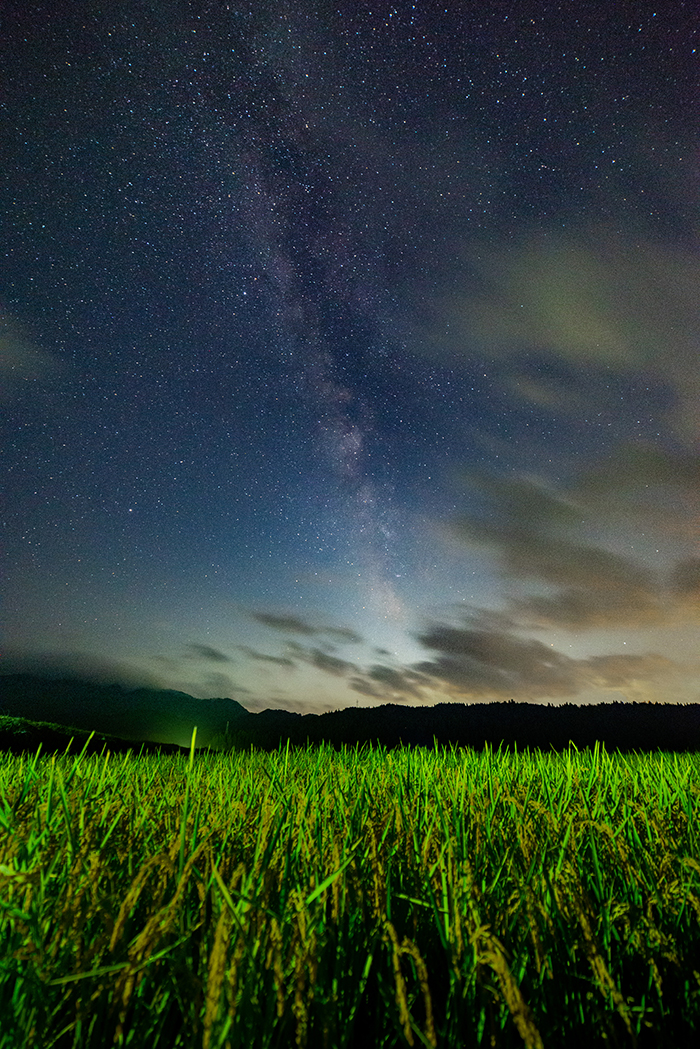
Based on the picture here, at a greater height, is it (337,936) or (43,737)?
(43,737)

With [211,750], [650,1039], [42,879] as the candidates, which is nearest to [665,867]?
[650,1039]

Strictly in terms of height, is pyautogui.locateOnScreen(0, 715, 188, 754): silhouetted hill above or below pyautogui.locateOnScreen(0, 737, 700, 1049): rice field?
above

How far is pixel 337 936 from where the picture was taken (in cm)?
128

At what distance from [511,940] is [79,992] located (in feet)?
3.21

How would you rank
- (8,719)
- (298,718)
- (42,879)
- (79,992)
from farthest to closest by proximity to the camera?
(298,718) < (8,719) < (42,879) < (79,992)

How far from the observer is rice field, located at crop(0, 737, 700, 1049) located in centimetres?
98

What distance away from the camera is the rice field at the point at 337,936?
982mm

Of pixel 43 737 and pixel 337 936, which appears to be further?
pixel 43 737

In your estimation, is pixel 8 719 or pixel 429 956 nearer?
pixel 429 956

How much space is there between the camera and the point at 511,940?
140cm

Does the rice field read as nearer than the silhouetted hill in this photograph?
Yes

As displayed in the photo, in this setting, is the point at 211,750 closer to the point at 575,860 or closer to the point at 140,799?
the point at 140,799

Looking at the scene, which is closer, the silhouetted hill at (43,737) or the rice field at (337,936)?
the rice field at (337,936)

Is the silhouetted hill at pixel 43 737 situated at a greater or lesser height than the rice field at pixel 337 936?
greater
